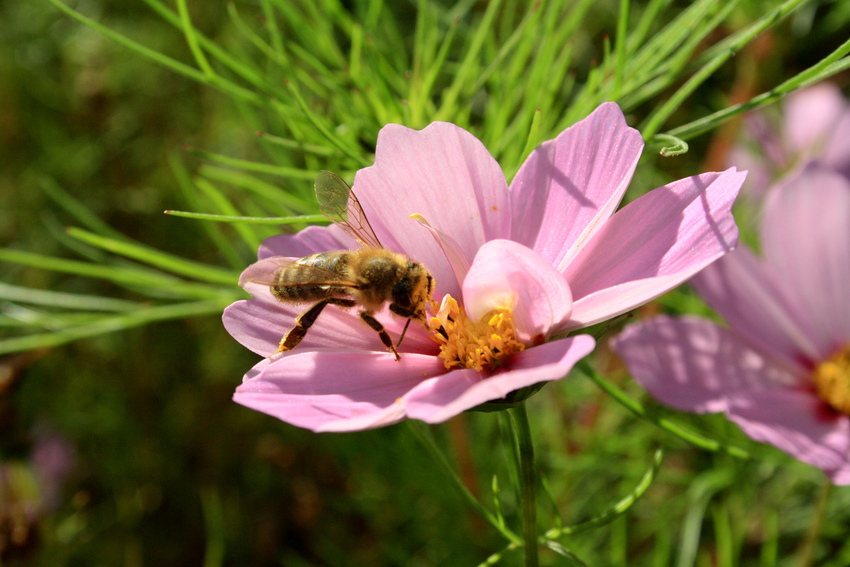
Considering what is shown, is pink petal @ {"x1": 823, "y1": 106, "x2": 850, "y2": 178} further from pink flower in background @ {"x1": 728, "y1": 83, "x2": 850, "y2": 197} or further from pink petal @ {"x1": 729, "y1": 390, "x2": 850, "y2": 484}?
pink petal @ {"x1": 729, "y1": 390, "x2": 850, "y2": 484}

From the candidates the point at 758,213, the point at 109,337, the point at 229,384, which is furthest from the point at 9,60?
the point at 758,213

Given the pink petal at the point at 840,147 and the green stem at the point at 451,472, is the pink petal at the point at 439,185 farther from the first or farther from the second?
the pink petal at the point at 840,147

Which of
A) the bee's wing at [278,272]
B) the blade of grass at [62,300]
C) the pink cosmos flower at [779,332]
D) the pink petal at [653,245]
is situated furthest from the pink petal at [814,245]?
the blade of grass at [62,300]

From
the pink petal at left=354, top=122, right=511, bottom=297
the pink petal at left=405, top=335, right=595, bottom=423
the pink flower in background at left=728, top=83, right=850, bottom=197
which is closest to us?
the pink petal at left=405, top=335, right=595, bottom=423

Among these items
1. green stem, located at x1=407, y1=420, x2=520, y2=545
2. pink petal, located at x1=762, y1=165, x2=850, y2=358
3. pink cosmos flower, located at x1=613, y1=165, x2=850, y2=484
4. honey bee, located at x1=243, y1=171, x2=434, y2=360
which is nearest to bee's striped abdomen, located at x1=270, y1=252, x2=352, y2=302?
honey bee, located at x1=243, y1=171, x2=434, y2=360

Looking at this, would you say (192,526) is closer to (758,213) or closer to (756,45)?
(758,213)

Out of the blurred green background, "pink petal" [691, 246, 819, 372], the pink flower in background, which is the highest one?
the pink flower in background

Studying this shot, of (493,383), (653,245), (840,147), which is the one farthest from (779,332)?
(840,147)
